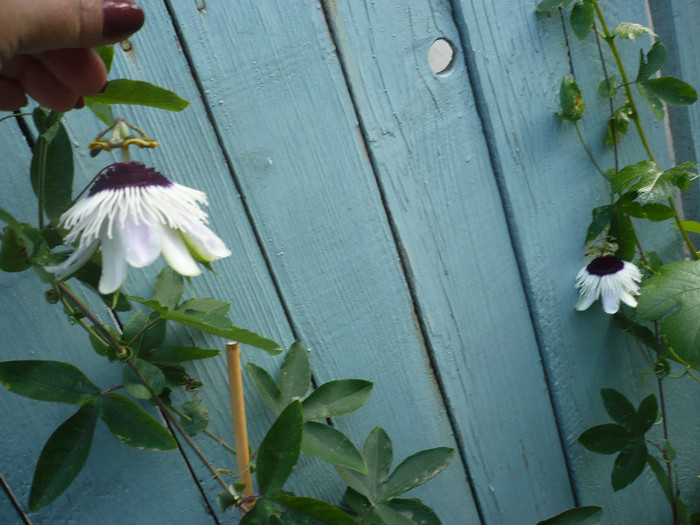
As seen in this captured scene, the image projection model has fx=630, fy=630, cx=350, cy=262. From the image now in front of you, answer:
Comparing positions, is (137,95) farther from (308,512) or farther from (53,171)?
(308,512)

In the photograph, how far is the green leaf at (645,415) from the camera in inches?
37.7

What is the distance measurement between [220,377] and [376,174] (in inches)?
13.2

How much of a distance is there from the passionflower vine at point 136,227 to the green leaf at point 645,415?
742mm

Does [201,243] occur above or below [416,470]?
above

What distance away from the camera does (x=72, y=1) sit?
0.40 m

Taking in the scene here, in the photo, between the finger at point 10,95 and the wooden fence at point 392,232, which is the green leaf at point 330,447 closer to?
the wooden fence at point 392,232

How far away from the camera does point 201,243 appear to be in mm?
518

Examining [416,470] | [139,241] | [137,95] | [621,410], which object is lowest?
[621,410]

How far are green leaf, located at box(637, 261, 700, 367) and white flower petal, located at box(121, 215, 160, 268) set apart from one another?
0.68 m

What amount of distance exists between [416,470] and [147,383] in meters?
0.36

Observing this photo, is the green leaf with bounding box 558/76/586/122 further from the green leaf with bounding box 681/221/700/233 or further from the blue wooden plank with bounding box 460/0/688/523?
the green leaf with bounding box 681/221/700/233

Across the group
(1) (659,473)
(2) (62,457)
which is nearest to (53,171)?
(2) (62,457)

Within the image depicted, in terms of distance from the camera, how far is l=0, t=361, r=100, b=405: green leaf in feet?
2.01

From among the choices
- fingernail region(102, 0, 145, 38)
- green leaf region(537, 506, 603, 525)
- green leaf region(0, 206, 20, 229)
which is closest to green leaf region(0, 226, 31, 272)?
green leaf region(0, 206, 20, 229)
